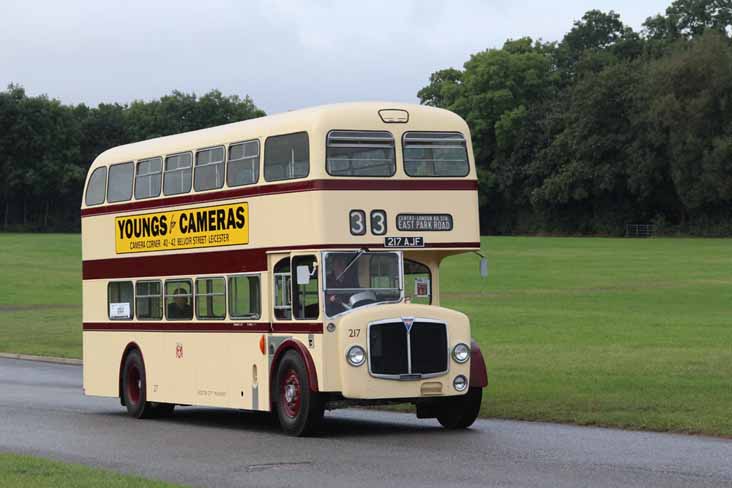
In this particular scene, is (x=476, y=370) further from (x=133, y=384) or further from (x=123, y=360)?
(x=123, y=360)

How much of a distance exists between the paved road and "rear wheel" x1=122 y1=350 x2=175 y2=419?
1.41ft

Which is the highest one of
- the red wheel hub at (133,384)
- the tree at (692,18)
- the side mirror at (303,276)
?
the tree at (692,18)

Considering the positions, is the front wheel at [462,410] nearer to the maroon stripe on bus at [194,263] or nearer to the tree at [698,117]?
the maroon stripe on bus at [194,263]

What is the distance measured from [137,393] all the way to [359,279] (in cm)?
647

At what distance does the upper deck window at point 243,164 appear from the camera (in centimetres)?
2020

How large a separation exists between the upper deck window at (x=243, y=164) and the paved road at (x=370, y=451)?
137 inches

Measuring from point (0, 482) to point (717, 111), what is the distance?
94318 mm

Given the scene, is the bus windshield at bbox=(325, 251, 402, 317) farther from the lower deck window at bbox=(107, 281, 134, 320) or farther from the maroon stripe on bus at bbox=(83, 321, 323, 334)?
the lower deck window at bbox=(107, 281, 134, 320)

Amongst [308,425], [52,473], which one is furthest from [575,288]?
[52,473]

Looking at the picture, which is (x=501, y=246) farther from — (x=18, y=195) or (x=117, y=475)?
(x=117, y=475)

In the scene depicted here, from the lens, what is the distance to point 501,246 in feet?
304

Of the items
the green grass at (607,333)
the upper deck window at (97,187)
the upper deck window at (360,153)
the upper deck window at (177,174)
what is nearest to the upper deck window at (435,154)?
the upper deck window at (360,153)

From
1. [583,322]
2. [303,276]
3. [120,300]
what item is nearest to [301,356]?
[303,276]

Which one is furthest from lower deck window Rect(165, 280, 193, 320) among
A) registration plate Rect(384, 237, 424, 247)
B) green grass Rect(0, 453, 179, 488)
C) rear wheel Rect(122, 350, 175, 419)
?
green grass Rect(0, 453, 179, 488)
